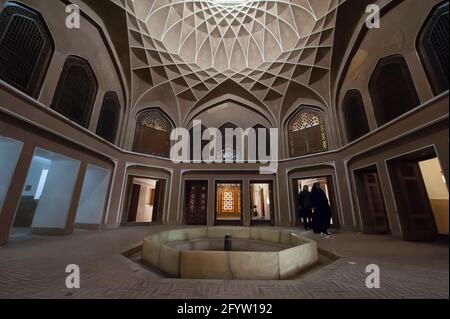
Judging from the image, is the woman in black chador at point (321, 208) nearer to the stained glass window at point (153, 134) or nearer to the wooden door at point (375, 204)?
the wooden door at point (375, 204)

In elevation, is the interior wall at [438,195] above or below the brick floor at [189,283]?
above

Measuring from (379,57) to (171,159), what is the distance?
10.9m

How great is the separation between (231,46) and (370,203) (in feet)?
38.1

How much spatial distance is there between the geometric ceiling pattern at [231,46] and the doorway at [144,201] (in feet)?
18.5

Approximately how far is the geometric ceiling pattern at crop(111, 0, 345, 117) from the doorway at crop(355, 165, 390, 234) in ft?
15.7

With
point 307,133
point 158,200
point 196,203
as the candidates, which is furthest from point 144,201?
point 307,133

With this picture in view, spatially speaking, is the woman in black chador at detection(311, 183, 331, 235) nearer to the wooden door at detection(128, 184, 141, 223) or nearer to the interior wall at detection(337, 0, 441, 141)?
the interior wall at detection(337, 0, 441, 141)

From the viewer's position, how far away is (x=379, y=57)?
6.57m

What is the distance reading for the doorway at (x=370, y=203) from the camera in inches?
319

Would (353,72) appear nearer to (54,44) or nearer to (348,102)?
(348,102)

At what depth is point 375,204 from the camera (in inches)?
336

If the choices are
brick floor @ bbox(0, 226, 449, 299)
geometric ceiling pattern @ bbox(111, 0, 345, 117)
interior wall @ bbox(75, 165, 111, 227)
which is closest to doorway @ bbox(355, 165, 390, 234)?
geometric ceiling pattern @ bbox(111, 0, 345, 117)

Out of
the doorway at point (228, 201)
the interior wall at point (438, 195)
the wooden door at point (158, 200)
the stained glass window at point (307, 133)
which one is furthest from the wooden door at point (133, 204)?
the interior wall at point (438, 195)
